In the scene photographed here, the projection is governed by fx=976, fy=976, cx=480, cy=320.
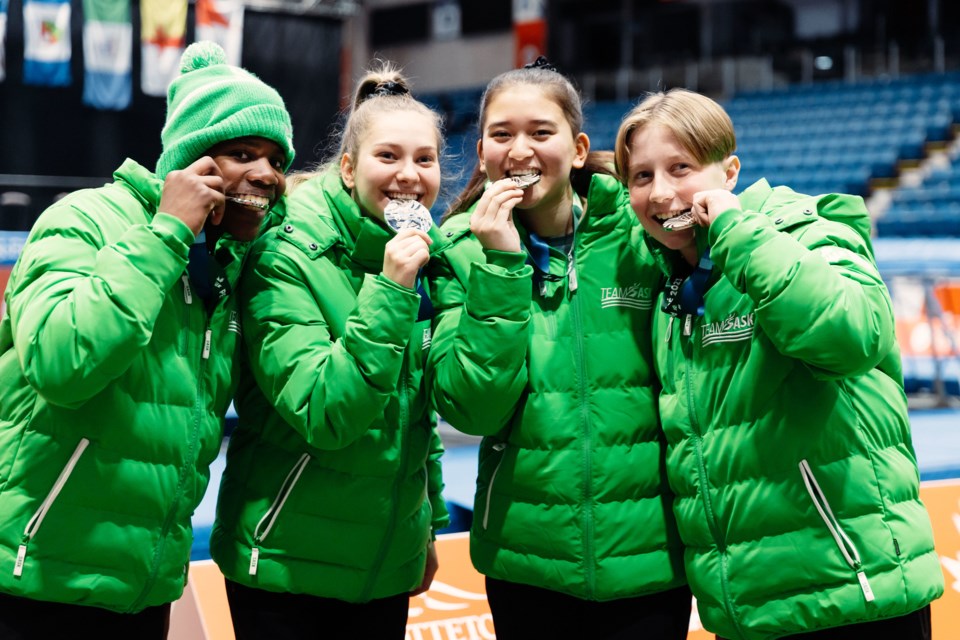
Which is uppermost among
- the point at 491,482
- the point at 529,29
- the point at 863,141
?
the point at 529,29

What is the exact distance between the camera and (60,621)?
6.00 ft

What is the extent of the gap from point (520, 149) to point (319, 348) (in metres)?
0.63

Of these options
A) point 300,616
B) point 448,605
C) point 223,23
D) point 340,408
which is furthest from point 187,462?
point 223,23

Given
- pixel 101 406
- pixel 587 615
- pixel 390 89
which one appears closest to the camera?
pixel 101 406

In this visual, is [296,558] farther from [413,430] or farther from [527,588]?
[527,588]

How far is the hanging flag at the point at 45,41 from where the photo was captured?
9938 millimetres

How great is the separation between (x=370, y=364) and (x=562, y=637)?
776 mm

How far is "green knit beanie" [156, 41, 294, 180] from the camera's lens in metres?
1.91

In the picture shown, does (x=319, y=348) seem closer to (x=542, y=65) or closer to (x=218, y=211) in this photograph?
Answer: (x=218, y=211)

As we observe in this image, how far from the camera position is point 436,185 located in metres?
2.16

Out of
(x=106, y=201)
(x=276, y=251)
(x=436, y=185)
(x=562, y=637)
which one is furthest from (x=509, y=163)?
(x=562, y=637)

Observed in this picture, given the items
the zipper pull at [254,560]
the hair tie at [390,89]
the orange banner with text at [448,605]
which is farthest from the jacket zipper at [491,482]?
the orange banner with text at [448,605]

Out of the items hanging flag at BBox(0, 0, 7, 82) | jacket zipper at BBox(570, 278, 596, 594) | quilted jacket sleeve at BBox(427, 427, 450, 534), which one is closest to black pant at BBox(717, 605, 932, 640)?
jacket zipper at BBox(570, 278, 596, 594)

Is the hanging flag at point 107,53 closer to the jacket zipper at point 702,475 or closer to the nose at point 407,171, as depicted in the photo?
the nose at point 407,171
